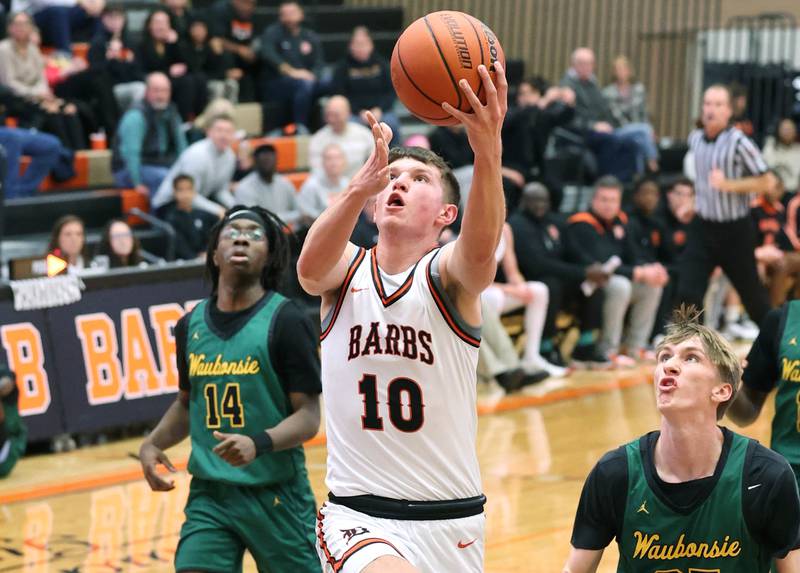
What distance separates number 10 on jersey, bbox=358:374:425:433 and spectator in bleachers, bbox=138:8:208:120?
34.4 ft

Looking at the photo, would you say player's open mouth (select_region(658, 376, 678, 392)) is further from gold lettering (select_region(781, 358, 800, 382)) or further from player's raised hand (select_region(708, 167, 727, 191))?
player's raised hand (select_region(708, 167, 727, 191))

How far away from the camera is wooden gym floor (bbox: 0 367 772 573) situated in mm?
7836

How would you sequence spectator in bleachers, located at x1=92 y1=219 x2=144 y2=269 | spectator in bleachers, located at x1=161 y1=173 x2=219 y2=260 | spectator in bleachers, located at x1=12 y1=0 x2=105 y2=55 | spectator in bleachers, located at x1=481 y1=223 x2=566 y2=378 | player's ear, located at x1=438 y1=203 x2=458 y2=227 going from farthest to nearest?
spectator in bleachers, located at x1=12 y1=0 x2=105 y2=55
spectator in bleachers, located at x1=481 y1=223 x2=566 y2=378
spectator in bleachers, located at x1=161 y1=173 x2=219 y2=260
spectator in bleachers, located at x1=92 y1=219 x2=144 y2=269
player's ear, located at x1=438 y1=203 x2=458 y2=227

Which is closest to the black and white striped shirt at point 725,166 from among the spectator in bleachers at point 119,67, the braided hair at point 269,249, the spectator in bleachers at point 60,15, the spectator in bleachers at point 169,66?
the spectator in bleachers at point 169,66

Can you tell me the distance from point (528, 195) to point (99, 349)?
4453 millimetres

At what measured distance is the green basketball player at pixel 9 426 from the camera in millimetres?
9445

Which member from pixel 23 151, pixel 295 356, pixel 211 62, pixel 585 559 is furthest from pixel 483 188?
pixel 211 62

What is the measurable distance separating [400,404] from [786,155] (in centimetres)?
1329

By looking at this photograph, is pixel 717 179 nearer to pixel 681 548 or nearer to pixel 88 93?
pixel 88 93

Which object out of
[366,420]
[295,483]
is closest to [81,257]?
[295,483]

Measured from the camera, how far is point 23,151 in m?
13.3

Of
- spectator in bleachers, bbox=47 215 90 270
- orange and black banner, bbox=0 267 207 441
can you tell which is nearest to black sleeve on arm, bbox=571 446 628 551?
orange and black banner, bbox=0 267 207 441

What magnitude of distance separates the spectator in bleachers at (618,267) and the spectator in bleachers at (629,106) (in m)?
3.19

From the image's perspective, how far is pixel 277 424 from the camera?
5730 mm
